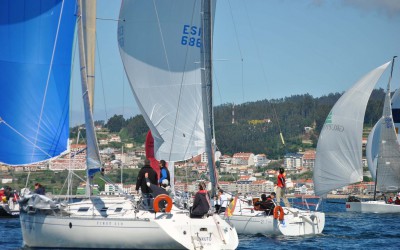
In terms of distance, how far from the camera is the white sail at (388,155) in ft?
166

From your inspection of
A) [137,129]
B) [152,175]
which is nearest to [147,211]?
[152,175]

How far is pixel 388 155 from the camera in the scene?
50938 millimetres

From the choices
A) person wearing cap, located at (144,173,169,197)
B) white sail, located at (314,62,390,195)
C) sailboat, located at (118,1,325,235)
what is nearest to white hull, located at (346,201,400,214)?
white sail, located at (314,62,390,195)

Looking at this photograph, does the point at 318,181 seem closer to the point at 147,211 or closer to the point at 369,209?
the point at 369,209

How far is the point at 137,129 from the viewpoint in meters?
121

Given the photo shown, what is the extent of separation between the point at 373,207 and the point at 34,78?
89.7ft

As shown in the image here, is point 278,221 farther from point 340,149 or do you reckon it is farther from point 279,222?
point 340,149

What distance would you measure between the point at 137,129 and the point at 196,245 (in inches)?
3902

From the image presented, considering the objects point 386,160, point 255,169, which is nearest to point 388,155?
point 386,160

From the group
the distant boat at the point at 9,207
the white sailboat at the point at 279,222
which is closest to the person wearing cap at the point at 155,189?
the white sailboat at the point at 279,222

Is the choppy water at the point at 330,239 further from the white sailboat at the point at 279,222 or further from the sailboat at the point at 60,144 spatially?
the sailboat at the point at 60,144

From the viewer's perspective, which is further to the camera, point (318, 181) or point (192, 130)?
point (318, 181)

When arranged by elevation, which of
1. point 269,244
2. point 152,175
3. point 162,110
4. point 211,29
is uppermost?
point 211,29

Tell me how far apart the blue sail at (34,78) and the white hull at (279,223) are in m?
6.65
